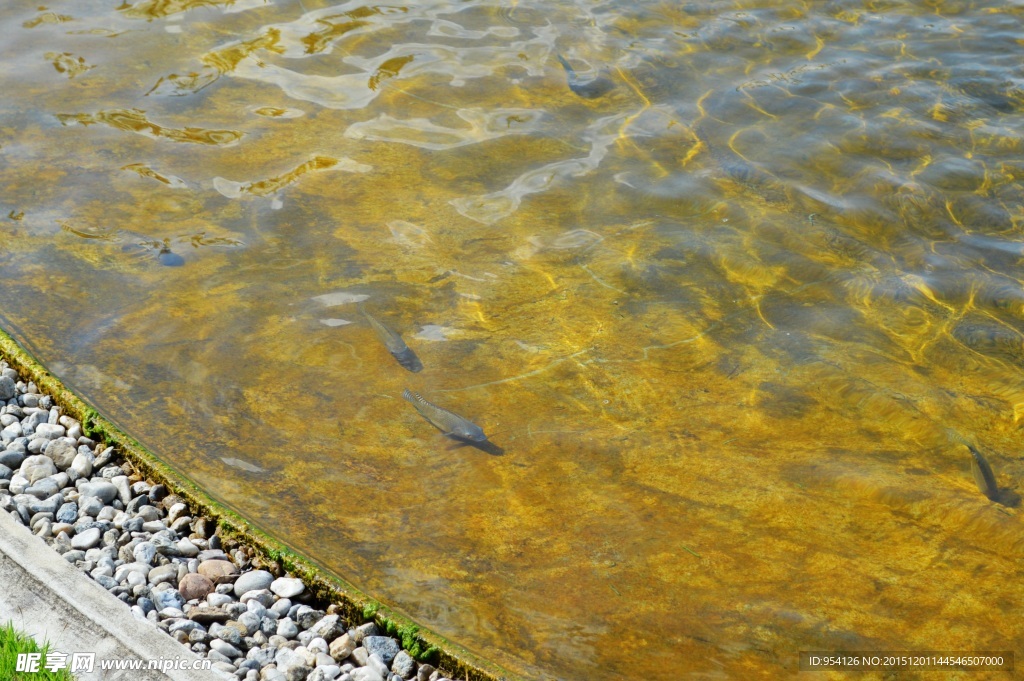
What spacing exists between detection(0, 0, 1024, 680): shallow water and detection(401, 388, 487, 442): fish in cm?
6

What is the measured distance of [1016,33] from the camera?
7.76 metres

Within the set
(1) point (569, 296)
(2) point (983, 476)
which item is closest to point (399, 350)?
(1) point (569, 296)

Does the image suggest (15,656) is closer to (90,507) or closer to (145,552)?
(145,552)

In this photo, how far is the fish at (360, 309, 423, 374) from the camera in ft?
14.6

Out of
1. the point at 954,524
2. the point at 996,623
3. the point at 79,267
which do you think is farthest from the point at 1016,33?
the point at 79,267

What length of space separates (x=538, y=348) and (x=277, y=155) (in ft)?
8.49

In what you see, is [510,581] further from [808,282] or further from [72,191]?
[72,191]

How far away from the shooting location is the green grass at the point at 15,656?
2758 mm

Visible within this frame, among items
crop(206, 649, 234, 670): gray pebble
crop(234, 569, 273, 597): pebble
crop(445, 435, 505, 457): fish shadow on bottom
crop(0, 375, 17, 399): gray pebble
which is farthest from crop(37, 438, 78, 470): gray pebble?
crop(445, 435, 505, 457): fish shadow on bottom

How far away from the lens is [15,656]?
278cm

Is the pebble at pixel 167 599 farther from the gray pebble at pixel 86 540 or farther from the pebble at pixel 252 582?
the gray pebble at pixel 86 540

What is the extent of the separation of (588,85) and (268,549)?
4714 mm

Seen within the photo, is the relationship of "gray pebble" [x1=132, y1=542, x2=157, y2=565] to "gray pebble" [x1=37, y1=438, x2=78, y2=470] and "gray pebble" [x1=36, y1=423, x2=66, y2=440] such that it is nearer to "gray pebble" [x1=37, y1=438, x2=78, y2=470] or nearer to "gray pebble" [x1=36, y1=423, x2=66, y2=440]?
"gray pebble" [x1=37, y1=438, x2=78, y2=470]

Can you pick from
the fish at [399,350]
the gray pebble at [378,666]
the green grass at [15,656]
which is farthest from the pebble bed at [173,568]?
the fish at [399,350]
